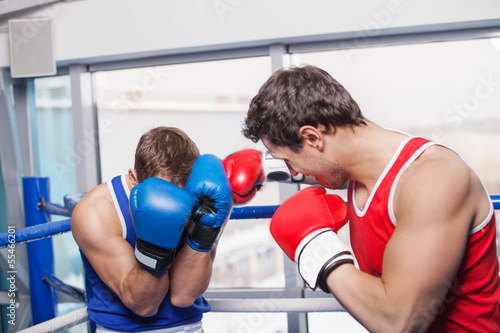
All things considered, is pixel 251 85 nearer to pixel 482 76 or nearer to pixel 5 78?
pixel 482 76

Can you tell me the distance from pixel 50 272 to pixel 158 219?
5.03 ft

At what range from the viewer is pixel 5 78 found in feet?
8.55

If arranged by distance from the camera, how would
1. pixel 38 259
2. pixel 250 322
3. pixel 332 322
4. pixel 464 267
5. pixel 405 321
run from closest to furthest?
pixel 405 321, pixel 464 267, pixel 38 259, pixel 332 322, pixel 250 322

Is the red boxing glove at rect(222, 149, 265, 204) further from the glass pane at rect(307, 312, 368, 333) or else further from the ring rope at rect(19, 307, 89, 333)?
the glass pane at rect(307, 312, 368, 333)

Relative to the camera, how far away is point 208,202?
38.8 inches

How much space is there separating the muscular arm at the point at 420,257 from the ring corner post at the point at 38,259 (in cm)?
179

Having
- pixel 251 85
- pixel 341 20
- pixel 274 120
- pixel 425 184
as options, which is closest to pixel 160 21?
pixel 251 85

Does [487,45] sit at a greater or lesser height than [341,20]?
lesser

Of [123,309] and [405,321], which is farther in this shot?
[123,309]

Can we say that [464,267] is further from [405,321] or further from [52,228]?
[52,228]

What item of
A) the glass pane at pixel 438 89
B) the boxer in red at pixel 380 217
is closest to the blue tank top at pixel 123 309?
the boxer in red at pixel 380 217

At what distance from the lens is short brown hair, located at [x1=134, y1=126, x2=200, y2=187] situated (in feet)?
3.70

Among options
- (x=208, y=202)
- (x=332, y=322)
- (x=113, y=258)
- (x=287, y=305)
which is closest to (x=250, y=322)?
(x=332, y=322)

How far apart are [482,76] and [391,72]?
45 cm
